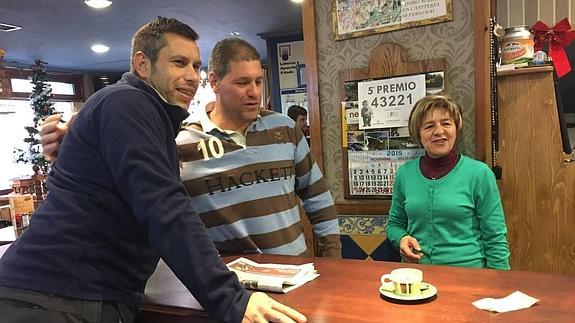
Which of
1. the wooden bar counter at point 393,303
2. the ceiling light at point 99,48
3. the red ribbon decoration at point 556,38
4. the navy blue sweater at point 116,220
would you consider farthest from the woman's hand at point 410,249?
the ceiling light at point 99,48

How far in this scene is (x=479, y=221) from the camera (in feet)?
6.04

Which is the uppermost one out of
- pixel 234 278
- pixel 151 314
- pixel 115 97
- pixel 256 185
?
pixel 115 97

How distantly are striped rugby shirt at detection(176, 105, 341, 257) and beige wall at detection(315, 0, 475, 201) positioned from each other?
0.56 metres

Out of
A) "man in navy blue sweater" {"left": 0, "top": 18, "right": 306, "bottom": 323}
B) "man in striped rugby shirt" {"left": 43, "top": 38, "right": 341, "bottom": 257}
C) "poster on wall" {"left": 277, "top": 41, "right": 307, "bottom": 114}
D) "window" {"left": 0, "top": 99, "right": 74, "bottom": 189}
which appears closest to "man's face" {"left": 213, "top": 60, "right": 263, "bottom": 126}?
"man in striped rugby shirt" {"left": 43, "top": 38, "right": 341, "bottom": 257}

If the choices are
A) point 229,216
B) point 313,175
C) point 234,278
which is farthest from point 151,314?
point 313,175

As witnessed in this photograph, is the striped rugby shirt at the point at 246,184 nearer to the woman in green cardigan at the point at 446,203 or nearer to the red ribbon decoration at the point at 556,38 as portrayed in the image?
the woman in green cardigan at the point at 446,203

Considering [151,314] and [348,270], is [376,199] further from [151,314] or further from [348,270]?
[151,314]

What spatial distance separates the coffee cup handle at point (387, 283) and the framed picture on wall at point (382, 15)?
1320 mm

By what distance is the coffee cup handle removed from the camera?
123cm

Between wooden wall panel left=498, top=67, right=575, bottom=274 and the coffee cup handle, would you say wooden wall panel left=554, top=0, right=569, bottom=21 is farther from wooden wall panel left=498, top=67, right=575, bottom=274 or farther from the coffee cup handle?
the coffee cup handle

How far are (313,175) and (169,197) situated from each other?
1006 millimetres

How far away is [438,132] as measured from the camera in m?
1.91

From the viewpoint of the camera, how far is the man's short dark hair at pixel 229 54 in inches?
70.6

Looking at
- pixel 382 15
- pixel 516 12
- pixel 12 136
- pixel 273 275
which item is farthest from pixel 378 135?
pixel 12 136
